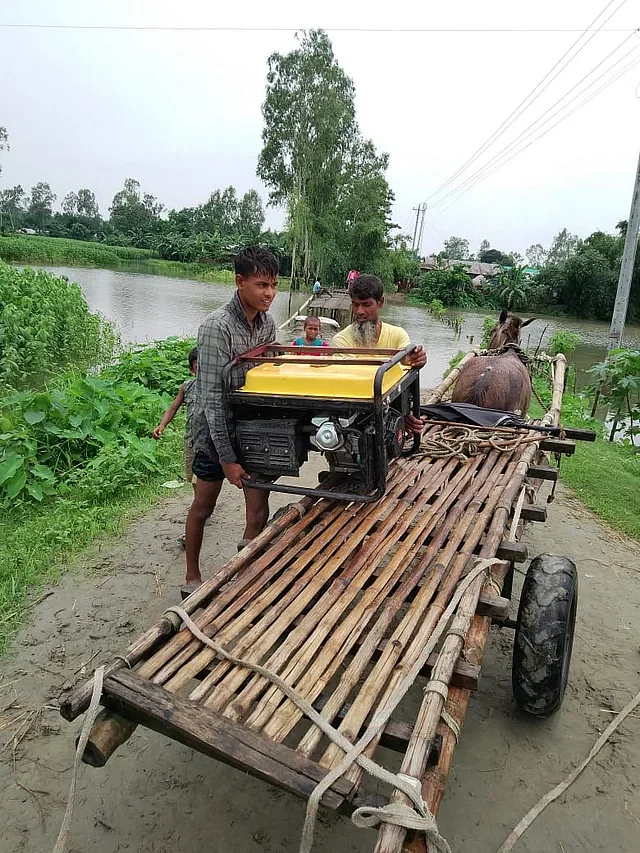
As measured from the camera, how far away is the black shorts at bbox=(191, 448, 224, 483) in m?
2.76

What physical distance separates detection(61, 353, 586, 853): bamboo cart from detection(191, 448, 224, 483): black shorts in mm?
478

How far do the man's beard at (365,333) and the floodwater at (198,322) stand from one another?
7.43 metres

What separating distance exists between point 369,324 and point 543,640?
2.06 metres

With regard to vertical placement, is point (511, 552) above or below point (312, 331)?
below

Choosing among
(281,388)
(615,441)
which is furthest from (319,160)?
(281,388)

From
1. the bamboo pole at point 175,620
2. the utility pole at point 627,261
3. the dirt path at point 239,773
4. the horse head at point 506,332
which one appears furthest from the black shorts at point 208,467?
the utility pole at point 627,261

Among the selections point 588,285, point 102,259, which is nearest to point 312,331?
point 588,285

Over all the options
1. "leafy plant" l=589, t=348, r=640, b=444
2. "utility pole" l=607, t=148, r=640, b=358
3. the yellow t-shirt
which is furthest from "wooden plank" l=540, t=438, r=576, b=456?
"utility pole" l=607, t=148, r=640, b=358

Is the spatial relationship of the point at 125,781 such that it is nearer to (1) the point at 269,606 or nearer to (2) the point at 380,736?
(1) the point at 269,606

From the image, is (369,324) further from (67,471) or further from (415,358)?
(67,471)

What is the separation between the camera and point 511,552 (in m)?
2.30

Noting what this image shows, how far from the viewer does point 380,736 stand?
145cm

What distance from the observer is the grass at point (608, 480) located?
190 inches

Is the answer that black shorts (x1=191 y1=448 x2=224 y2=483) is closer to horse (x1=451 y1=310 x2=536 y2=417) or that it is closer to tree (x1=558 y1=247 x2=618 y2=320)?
horse (x1=451 y1=310 x2=536 y2=417)
